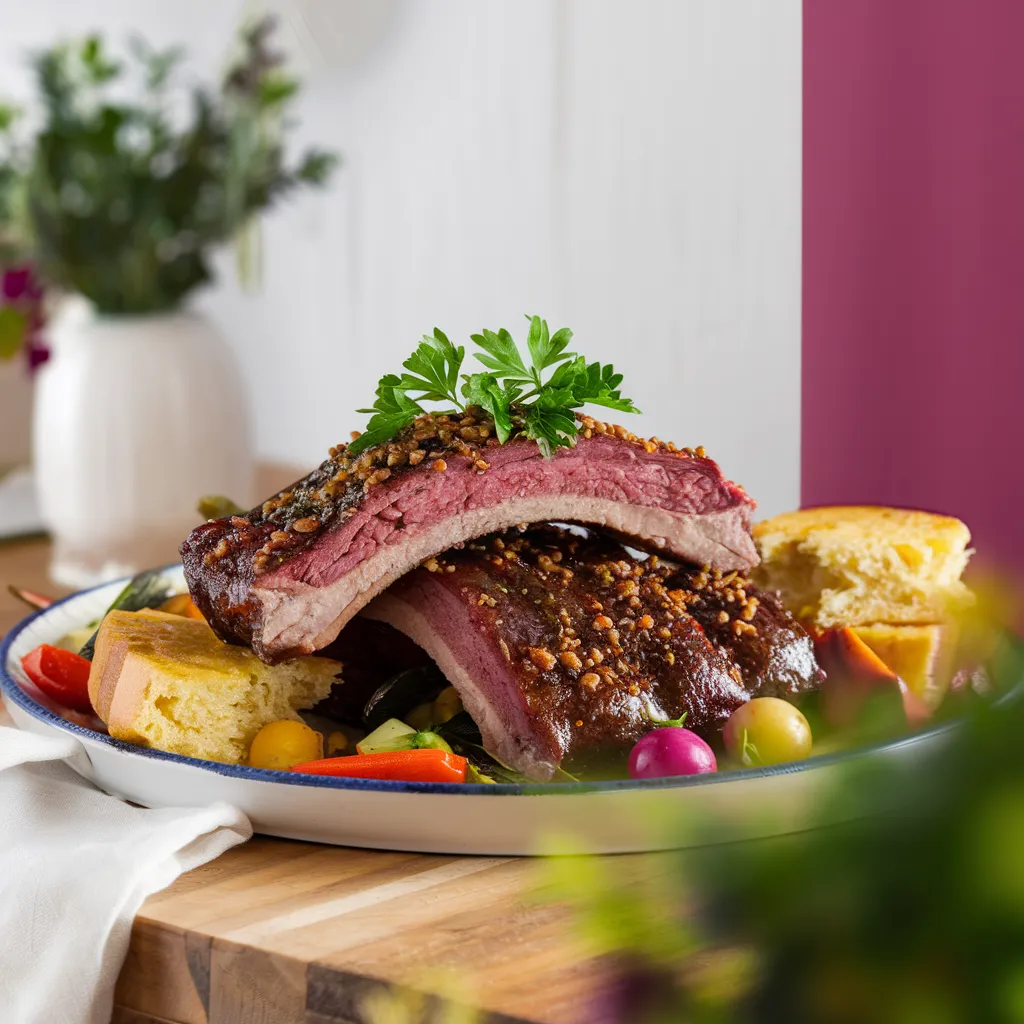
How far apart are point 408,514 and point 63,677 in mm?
594

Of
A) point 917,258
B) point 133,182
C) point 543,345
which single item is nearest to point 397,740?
point 543,345

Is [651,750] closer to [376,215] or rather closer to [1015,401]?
[1015,401]

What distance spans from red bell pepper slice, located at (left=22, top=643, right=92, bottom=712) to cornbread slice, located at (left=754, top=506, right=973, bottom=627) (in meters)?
1.06

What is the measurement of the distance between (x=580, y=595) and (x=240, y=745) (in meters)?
0.47

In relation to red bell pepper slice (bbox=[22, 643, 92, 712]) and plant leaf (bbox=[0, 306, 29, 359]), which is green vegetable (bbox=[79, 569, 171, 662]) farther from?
plant leaf (bbox=[0, 306, 29, 359])

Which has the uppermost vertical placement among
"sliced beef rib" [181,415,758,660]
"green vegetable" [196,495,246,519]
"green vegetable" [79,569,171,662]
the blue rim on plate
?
"sliced beef rib" [181,415,758,660]

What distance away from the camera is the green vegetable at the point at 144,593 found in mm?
2242

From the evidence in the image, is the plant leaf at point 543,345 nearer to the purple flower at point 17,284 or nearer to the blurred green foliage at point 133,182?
the blurred green foliage at point 133,182

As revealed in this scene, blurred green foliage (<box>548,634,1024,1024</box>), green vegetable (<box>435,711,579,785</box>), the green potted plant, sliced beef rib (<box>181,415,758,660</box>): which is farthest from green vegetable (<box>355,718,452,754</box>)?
the green potted plant

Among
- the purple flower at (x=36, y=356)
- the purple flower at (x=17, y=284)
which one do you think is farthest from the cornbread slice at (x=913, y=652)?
the purple flower at (x=17, y=284)

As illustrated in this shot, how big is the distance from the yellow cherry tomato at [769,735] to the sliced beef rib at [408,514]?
1.07 ft

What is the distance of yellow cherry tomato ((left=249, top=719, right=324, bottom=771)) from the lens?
5.48 ft

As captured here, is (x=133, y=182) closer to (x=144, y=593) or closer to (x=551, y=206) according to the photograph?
(x=551, y=206)

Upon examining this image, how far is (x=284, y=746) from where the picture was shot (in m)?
1.68
